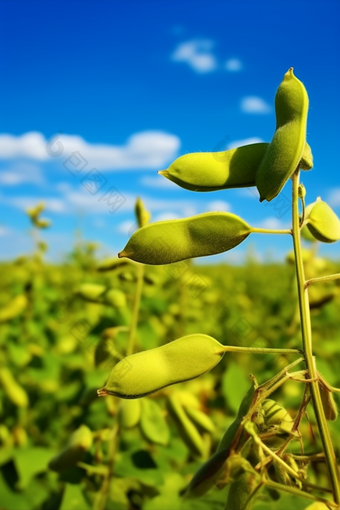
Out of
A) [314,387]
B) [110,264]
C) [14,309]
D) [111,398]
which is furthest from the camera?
[14,309]

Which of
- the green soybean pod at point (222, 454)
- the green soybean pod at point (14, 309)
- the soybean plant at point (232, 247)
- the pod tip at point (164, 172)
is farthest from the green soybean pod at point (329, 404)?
the green soybean pod at point (14, 309)

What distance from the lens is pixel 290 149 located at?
68 cm

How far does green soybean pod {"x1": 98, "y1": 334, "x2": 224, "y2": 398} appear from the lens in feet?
2.36

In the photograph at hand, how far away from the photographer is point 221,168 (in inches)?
29.4

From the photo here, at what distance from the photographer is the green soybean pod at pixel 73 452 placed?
4.41 feet

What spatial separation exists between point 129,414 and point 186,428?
8.2 inches

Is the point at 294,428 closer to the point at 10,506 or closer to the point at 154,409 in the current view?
the point at 154,409

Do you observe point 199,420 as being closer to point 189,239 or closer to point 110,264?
point 110,264

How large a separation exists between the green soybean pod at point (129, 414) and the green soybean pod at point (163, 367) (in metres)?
0.67

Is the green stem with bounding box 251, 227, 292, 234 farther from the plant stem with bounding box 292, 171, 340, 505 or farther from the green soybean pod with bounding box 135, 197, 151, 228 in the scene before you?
the green soybean pod with bounding box 135, 197, 151, 228

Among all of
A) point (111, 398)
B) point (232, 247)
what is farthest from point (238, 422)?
point (111, 398)

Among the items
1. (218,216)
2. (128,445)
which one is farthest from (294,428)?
(128,445)

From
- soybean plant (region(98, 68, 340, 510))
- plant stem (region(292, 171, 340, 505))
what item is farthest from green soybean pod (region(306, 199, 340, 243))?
plant stem (region(292, 171, 340, 505))

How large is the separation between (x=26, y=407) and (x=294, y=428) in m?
2.51
